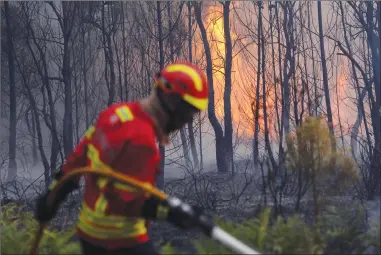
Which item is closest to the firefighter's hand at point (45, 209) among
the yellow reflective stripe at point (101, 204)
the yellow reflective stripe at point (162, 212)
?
the yellow reflective stripe at point (101, 204)

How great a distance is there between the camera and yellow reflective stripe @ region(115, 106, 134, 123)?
3061mm

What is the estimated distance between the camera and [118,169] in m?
3.05

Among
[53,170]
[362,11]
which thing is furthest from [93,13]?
[362,11]

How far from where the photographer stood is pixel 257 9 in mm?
5500

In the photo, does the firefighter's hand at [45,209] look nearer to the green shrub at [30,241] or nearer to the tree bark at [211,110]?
the green shrub at [30,241]

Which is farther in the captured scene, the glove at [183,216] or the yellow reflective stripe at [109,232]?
the yellow reflective stripe at [109,232]

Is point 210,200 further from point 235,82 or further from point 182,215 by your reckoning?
point 182,215

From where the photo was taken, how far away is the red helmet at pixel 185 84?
3100mm

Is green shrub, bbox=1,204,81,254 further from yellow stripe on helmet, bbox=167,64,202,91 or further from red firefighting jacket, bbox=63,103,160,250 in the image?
yellow stripe on helmet, bbox=167,64,202,91

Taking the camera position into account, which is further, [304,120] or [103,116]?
[304,120]

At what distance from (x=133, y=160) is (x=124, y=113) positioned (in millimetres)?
255

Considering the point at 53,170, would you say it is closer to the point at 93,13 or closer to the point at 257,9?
the point at 93,13

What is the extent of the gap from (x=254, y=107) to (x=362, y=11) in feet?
4.17

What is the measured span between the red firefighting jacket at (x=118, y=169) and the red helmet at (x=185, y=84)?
0.19 meters
